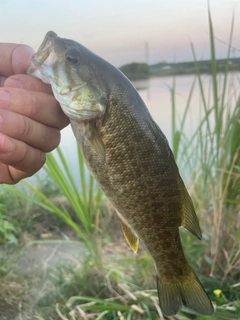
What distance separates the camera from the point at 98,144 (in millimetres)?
527

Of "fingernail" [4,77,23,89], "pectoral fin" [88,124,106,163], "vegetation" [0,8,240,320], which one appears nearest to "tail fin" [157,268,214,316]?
"pectoral fin" [88,124,106,163]

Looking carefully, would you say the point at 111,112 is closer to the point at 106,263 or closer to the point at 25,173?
the point at 25,173

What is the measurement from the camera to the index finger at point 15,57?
1.93ft

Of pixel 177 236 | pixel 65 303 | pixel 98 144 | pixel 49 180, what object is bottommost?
pixel 65 303

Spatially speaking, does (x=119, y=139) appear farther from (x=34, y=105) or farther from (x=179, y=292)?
(x=179, y=292)

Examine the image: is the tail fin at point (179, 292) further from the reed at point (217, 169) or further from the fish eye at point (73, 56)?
the reed at point (217, 169)

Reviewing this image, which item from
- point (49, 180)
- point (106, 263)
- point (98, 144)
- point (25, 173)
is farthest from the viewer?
point (49, 180)

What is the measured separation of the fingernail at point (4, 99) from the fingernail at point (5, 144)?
35 mm

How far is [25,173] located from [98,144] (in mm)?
159

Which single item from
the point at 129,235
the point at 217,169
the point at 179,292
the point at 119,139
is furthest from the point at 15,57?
the point at 217,169

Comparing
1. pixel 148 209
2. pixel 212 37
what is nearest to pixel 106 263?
pixel 212 37

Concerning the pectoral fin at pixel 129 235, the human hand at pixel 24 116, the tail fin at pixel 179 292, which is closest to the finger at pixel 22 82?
the human hand at pixel 24 116

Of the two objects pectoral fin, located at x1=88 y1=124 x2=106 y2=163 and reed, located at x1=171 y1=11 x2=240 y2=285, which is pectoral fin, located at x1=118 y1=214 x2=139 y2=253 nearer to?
pectoral fin, located at x1=88 y1=124 x2=106 y2=163

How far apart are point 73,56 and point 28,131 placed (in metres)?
0.10
